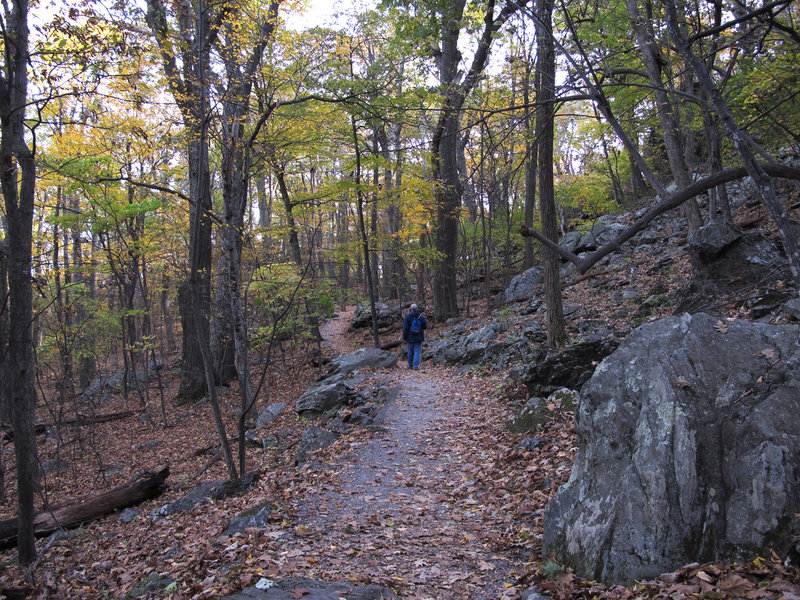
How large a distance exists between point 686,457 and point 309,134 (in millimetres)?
11653

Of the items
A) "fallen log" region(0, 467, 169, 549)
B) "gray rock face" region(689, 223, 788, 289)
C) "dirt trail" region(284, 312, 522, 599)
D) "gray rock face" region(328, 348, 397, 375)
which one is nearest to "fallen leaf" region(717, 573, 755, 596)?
"dirt trail" region(284, 312, 522, 599)

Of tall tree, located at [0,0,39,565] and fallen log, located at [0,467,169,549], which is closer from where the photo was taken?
tall tree, located at [0,0,39,565]

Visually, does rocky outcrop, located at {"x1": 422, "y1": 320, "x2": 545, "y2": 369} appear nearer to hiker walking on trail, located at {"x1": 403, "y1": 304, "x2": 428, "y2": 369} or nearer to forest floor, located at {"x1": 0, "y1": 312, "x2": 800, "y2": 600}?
hiker walking on trail, located at {"x1": 403, "y1": 304, "x2": 428, "y2": 369}

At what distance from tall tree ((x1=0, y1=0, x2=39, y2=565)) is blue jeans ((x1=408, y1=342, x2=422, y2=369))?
27.2 feet

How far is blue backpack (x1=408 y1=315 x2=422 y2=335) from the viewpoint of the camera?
12.0 m

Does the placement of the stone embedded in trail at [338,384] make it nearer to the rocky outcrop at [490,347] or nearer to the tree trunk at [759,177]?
the rocky outcrop at [490,347]

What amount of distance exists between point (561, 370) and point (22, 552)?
7.07 metres

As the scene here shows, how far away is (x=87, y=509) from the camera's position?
710 centimetres

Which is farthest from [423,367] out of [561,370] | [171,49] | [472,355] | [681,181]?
[171,49]

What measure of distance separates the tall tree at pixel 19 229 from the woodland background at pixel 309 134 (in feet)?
0.07

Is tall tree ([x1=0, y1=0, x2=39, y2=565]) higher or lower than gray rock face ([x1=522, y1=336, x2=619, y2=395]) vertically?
higher

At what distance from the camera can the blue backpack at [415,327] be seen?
12023 mm

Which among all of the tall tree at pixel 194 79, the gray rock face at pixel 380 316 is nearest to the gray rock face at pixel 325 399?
the tall tree at pixel 194 79

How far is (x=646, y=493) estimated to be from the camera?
3.11 m
